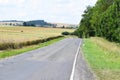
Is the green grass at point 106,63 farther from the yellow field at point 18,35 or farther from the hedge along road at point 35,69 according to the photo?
the yellow field at point 18,35

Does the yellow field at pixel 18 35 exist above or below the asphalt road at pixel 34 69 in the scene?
below

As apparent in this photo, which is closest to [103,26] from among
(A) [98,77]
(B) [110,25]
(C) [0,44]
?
(B) [110,25]

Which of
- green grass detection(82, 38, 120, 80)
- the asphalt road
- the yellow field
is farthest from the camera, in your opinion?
the yellow field

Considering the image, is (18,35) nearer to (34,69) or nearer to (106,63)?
(106,63)

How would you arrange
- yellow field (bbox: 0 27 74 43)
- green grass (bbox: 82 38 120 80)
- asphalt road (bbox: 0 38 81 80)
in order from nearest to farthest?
asphalt road (bbox: 0 38 81 80)
green grass (bbox: 82 38 120 80)
yellow field (bbox: 0 27 74 43)

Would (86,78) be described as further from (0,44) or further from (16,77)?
(0,44)

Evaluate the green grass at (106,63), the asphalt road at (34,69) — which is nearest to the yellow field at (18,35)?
the green grass at (106,63)

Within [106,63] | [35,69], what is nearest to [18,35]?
[106,63]

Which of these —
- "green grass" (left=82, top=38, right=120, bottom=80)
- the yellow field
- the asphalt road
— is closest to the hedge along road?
the asphalt road

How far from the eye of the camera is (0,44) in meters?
43.9

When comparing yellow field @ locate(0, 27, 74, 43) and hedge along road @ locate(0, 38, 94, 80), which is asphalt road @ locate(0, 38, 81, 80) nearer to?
hedge along road @ locate(0, 38, 94, 80)

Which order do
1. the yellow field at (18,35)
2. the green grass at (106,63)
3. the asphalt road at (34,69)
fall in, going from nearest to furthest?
the asphalt road at (34,69) → the green grass at (106,63) → the yellow field at (18,35)

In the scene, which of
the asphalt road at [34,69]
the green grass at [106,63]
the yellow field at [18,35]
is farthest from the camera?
the yellow field at [18,35]

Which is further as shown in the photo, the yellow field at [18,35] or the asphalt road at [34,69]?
the yellow field at [18,35]
